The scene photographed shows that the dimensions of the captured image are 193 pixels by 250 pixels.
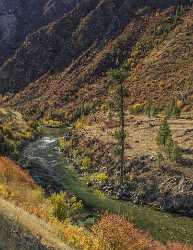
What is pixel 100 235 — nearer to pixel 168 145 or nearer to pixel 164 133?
pixel 168 145

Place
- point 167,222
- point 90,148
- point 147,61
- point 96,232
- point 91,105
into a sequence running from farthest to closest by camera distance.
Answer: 1. point 147,61
2. point 91,105
3. point 90,148
4. point 167,222
5. point 96,232

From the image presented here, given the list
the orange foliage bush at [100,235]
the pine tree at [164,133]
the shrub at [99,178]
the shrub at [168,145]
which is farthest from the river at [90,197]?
the pine tree at [164,133]

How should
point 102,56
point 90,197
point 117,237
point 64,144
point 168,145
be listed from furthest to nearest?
1. point 102,56
2. point 64,144
3. point 168,145
4. point 90,197
5. point 117,237

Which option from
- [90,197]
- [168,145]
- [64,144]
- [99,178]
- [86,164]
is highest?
[168,145]

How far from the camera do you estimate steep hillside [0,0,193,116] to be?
13400 cm

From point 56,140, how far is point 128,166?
35.8 m

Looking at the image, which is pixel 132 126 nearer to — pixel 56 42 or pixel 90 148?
pixel 90 148

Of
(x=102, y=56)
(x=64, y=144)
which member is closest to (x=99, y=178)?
(x=64, y=144)

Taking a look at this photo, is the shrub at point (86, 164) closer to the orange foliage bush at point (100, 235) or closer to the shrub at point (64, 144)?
the shrub at point (64, 144)

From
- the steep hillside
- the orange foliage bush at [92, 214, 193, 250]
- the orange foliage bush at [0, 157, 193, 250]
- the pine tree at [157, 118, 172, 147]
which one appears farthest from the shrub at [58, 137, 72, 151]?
the orange foliage bush at [92, 214, 193, 250]

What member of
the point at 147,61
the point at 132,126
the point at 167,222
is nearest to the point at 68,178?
the point at 167,222

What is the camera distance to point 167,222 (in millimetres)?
44531

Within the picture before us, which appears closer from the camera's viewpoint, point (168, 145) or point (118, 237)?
point (118, 237)

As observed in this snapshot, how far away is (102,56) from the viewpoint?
16412cm
